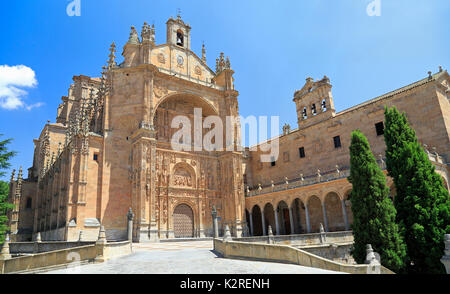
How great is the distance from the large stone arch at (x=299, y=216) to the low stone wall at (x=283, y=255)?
1697cm

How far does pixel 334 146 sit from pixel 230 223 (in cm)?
1259

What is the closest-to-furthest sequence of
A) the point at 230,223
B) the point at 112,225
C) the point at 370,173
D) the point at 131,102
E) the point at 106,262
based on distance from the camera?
the point at 106,262, the point at 370,173, the point at 112,225, the point at 131,102, the point at 230,223

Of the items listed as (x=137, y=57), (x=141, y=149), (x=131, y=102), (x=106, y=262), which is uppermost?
(x=137, y=57)

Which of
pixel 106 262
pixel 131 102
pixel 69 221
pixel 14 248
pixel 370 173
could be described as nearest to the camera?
pixel 106 262

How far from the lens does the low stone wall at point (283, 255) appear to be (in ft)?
28.4

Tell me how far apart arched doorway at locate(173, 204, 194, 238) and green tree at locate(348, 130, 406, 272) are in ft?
58.6

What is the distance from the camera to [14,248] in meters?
18.7

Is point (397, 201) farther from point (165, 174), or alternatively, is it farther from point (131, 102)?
point (131, 102)

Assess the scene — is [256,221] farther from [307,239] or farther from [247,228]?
[307,239]

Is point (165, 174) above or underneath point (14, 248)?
above

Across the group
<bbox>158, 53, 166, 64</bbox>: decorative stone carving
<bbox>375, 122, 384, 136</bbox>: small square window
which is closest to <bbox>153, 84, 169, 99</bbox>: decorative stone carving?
<bbox>158, 53, 166, 64</bbox>: decorative stone carving

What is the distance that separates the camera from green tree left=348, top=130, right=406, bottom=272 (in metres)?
12.2

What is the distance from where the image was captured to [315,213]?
27.7 m
